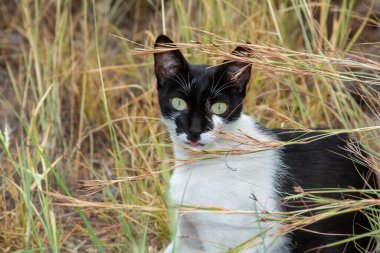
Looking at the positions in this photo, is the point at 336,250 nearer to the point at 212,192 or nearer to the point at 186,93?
the point at 212,192

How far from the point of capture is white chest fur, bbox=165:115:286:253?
2.34 meters

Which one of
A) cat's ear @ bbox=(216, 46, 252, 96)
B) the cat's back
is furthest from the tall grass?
Answer: cat's ear @ bbox=(216, 46, 252, 96)

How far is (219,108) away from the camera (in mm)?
2396

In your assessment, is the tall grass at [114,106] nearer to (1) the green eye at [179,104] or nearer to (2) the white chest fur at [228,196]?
(2) the white chest fur at [228,196]

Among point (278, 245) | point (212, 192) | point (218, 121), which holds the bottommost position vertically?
point (278, 245)

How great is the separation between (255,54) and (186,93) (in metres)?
0.38

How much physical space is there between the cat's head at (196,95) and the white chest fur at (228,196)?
9cm

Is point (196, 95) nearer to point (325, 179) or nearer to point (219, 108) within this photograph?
point (219, 108)

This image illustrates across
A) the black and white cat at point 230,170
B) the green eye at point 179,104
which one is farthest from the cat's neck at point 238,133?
the green eye at point 179,104

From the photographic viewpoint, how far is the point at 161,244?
2844mm

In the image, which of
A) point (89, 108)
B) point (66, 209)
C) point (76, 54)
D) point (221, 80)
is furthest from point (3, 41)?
point (221, 80)

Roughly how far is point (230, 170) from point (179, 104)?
11.2 inches

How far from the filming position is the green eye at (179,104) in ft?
7.86

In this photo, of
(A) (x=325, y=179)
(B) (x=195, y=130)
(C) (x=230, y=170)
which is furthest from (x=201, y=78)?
(A) (x=325, y=179)
